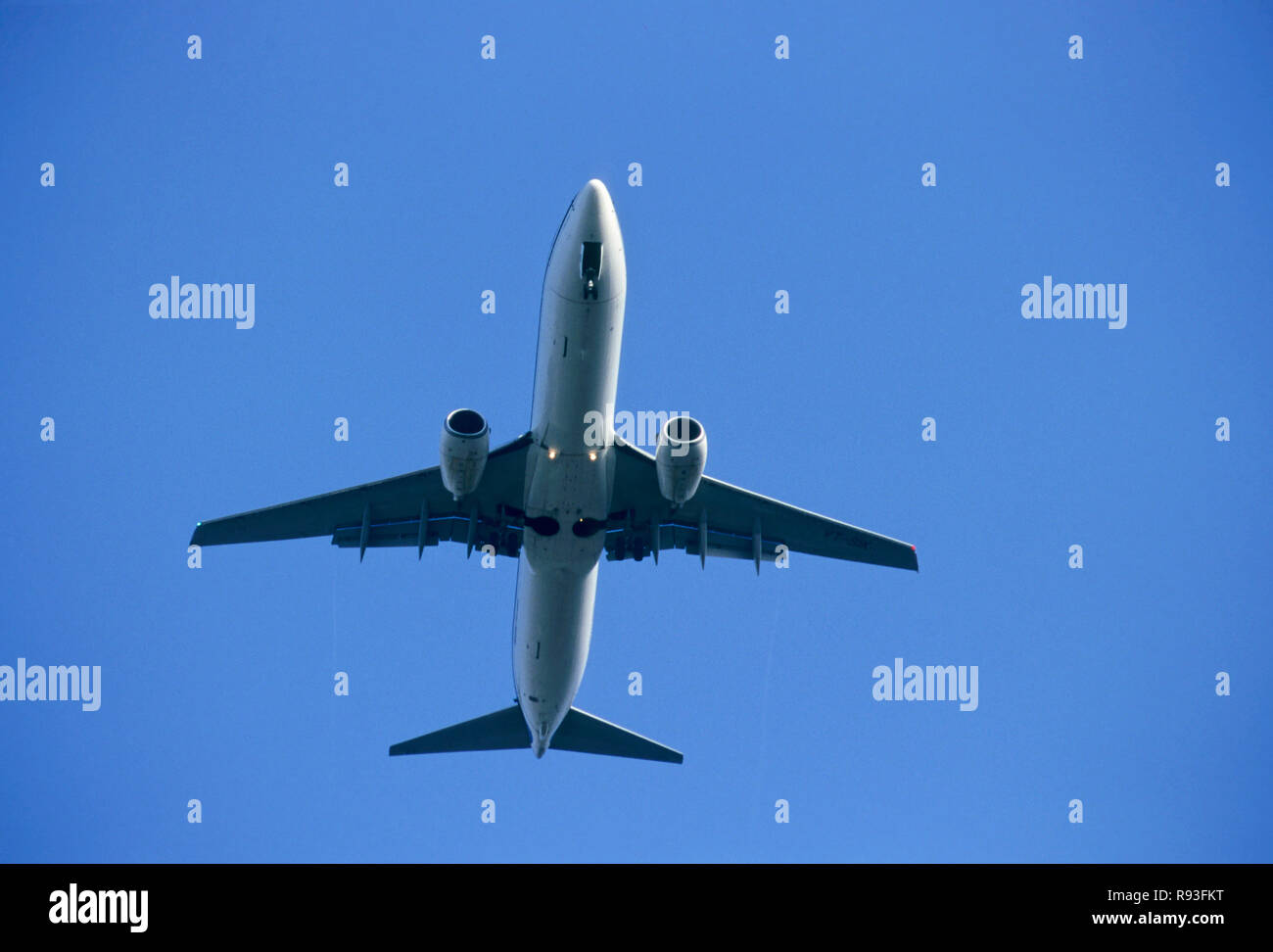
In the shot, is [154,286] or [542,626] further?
[154,286]

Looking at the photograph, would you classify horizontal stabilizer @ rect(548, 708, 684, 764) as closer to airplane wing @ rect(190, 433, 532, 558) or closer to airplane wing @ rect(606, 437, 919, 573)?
airplane wing @ rect(606, 437, 919, 573)

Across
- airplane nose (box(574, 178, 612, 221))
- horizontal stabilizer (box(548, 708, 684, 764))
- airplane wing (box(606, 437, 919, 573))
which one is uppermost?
airplane nose (box(574, 178, 612, 221))

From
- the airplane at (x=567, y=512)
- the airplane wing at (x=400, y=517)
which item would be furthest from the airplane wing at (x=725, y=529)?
the airplane wing at (x=400, y=517)

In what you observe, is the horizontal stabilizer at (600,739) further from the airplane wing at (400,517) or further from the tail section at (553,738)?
the airplane wing at (400,517)

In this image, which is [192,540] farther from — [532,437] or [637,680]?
[637,680]

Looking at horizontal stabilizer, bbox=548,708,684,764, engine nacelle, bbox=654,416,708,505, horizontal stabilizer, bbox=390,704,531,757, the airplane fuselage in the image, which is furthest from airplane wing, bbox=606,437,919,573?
horizontal stabilizer, bbox=390,704,531,757
